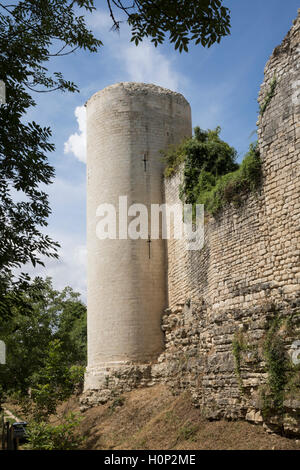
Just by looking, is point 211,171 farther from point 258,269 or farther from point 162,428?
point 162,428

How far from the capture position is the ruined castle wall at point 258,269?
36.5 ft

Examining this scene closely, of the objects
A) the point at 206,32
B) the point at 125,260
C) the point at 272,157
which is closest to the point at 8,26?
the point at 206,32

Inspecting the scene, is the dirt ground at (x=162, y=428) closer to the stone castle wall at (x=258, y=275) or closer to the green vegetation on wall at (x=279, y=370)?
the stone castle wall at (x=258, y=275)

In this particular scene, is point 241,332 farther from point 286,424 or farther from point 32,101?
point 32,101

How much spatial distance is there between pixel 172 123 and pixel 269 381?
538 inches

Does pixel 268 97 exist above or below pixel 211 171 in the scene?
above

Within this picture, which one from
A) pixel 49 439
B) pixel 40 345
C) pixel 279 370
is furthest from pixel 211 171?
pixel 40 345

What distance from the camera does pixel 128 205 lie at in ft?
65.6

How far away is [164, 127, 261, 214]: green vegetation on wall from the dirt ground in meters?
5.74

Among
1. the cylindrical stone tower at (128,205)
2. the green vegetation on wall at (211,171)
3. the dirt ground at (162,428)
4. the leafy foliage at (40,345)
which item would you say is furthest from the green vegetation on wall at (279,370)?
the leafy foliage at (40,345)

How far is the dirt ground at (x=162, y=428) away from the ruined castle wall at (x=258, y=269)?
1.23 feet

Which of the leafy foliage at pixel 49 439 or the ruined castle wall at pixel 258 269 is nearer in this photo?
the ruined castle wall at pixel 258 269

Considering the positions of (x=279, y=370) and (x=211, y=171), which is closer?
(x=279, y=370)

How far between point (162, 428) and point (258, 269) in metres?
5.26
